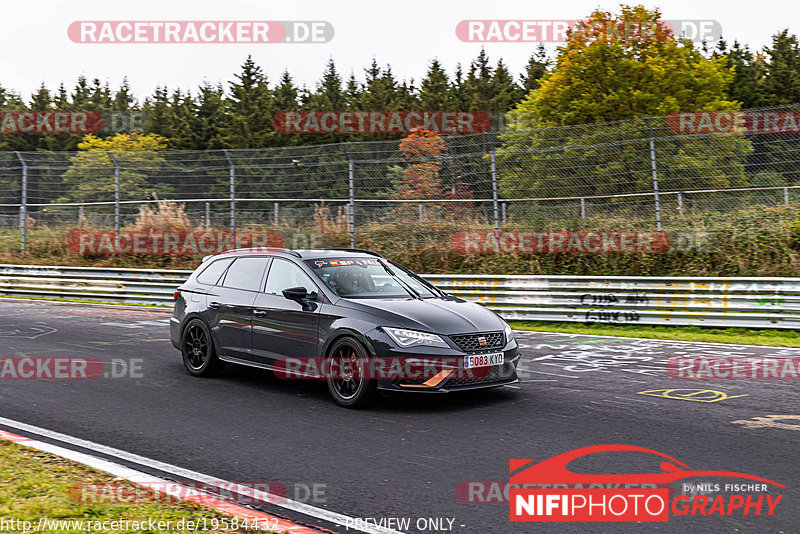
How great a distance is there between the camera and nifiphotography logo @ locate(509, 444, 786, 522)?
450 centimetres

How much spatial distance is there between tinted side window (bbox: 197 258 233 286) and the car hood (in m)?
2.32

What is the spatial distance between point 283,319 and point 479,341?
7.11ft

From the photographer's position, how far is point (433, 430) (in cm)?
646

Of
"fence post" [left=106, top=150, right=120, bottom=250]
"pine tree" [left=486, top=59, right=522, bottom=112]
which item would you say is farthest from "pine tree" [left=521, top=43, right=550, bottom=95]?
"fence post" [left=106, top=150, right=120, bottom=250]

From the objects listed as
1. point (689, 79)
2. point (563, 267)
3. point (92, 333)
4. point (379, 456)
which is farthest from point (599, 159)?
point (689, 79)

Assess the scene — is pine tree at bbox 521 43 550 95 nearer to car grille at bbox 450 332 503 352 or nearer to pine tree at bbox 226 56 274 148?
pine tree at bbox 226 56 274 148

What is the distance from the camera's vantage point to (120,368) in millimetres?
9680

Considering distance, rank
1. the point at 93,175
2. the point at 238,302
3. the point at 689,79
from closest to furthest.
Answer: the point at 238,302 → the point at 93,175 → the point at 689,79

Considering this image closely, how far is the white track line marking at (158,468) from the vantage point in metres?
4.41

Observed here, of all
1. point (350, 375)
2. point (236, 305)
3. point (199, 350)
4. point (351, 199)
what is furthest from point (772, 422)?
point (351, 199)

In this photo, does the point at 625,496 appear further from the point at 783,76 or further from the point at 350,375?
the point at 783,76

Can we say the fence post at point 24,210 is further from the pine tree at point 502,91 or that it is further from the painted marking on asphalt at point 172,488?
the pine tree at point 502,91

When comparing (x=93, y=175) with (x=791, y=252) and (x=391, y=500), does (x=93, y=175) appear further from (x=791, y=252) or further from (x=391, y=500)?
(x=391, y=500)

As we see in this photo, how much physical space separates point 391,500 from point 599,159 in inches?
494
